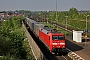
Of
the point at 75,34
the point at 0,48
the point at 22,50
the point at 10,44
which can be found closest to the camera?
the point at 0,48

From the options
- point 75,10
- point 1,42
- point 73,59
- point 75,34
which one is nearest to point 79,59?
point 73,59

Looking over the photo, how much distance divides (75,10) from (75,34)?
83537 mm

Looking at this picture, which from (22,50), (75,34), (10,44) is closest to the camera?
(10,44)

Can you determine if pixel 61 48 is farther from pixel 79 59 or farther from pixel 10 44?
pixel 10 44

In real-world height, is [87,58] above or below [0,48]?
below

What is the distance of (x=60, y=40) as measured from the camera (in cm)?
2656

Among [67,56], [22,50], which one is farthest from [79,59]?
[22,50]

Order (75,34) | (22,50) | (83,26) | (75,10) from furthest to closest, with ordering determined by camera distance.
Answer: (75,10) < (83,26) < (75,34) < (22,50)

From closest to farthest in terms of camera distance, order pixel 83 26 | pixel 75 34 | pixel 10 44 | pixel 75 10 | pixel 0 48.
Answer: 1. pixel 0 48
2. pixel 10 44
3. pixel 75 34
4. pixel 83 26
5. pixel 75 10

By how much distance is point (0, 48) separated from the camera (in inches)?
880

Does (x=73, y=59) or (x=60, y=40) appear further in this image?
(x=60, y=40)

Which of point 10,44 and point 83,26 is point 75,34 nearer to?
point 10,44

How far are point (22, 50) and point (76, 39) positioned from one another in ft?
54.0

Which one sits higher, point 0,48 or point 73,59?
point 0,48
